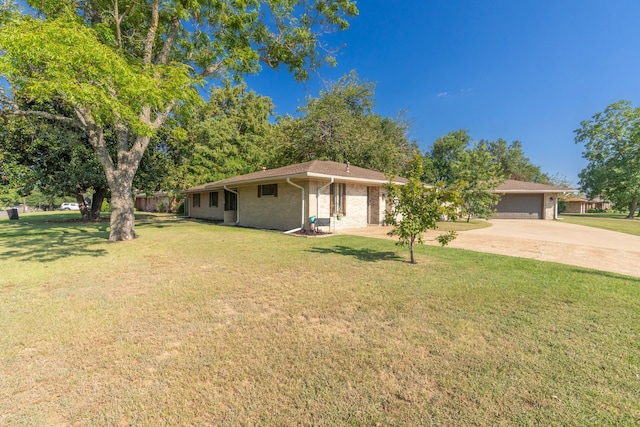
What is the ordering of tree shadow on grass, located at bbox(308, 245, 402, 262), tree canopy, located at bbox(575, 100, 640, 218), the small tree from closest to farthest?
the small tree
tree shadow on grass, located at bbox(308, 245, 402, 262)
tree canopy, located at bbox(575, 100, 640, 218)

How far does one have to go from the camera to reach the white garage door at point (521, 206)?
967 inches

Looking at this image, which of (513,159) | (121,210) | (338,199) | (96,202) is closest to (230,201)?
(121,210)

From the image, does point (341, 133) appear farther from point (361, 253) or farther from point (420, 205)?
point (420, 205)

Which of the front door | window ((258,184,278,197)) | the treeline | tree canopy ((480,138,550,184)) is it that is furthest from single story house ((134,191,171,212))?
tree canopy ((480,138,550,184))

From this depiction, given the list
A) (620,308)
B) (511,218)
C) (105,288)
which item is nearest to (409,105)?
(511,218)

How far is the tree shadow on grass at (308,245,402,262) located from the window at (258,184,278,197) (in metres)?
6.34

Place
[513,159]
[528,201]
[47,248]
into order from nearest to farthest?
[47,248] → [528,201] → [513,159]

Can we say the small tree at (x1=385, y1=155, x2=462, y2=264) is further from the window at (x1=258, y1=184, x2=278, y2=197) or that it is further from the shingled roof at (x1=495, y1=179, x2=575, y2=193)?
the shingled roof at (x1=495, y1=179, x2=575, y2=193)

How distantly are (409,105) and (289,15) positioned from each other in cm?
1906

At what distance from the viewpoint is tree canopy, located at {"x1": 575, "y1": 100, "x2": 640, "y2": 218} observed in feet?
93.2

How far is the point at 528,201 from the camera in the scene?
81.4 ft

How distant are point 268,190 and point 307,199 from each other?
3.13 metres

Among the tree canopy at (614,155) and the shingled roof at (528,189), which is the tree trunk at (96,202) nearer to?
the shingled roof at (528,189)

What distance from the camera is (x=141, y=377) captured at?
244 centimetres
